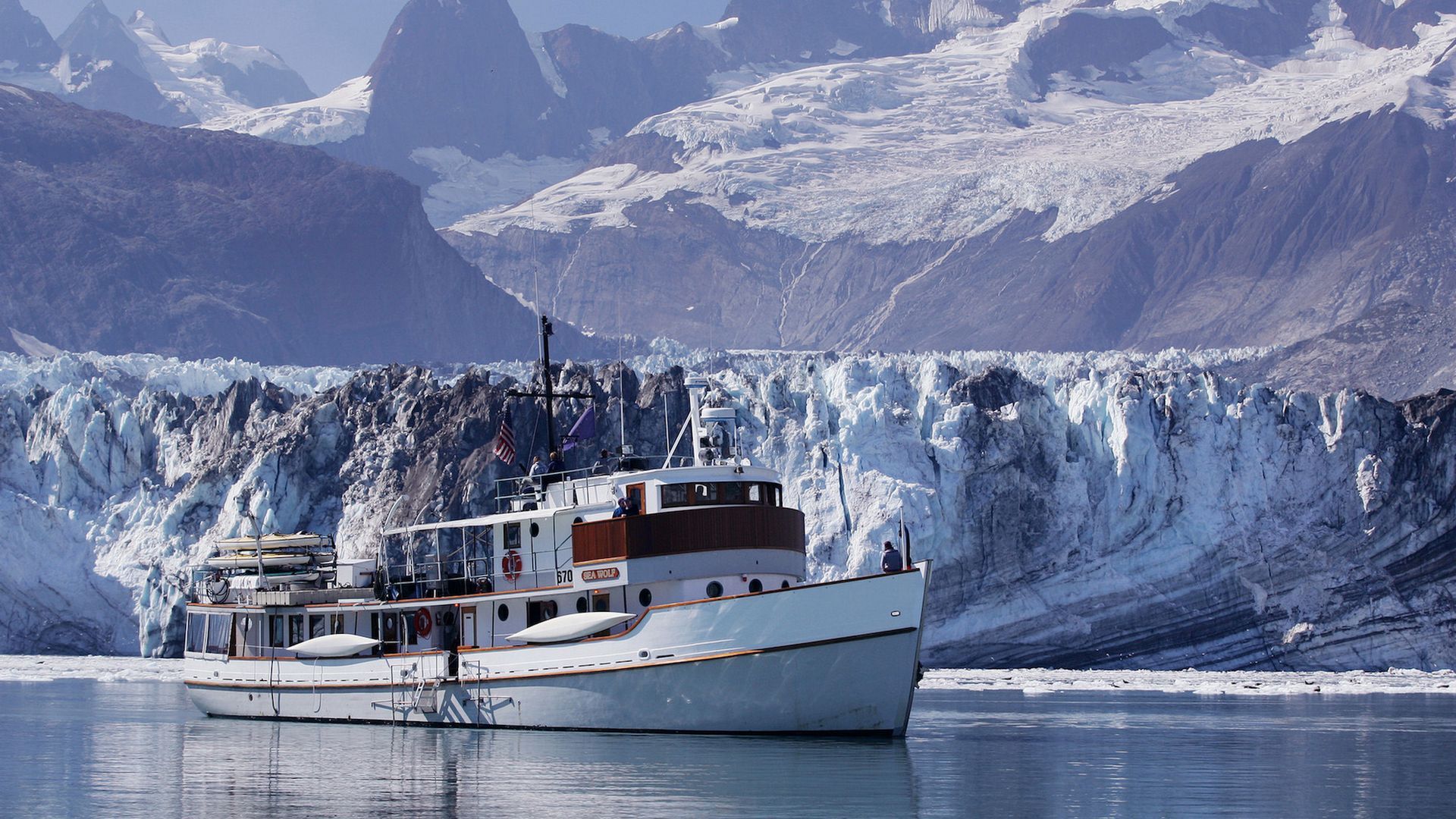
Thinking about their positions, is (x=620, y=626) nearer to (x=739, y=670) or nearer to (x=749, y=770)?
(x=739, y=670)

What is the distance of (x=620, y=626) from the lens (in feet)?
125

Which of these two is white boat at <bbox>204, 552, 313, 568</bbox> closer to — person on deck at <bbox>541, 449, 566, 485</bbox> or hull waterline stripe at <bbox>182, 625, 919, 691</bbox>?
hull waterline stripe at <bbox>182, 625, 919, 691</bbox>

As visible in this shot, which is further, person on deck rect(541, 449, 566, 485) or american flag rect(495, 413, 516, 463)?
american flag rect(495, 413, 516, 463)

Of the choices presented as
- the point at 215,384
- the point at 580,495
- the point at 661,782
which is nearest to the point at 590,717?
the point at 580,495

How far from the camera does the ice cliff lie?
66250 millimetres

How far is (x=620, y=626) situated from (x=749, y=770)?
23.1ft

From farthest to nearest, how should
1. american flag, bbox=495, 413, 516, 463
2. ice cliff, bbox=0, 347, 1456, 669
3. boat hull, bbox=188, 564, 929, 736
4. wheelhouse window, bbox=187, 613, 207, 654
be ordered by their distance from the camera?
ice cliff, bbox=0, 347, 1456, 669 < wheelhouse window, bbox=187, 613, 207, 654 < american flag, bbox=495, 413, 516, 463 < boat hull, bbox=188, 564, 929, 736

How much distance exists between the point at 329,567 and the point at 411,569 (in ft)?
15.9

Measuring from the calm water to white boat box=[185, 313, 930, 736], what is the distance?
2.43 ft

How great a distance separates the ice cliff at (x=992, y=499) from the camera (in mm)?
66250

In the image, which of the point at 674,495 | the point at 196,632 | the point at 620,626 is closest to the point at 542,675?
the point at 620,626

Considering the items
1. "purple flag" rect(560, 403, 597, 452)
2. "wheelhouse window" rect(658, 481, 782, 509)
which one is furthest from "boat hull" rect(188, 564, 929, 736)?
"purple flag" rect(560, 403, 597, 452)

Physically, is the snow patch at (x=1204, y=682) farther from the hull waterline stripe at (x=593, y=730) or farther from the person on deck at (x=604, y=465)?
the hull waterline stripe at (x=593, y=730)

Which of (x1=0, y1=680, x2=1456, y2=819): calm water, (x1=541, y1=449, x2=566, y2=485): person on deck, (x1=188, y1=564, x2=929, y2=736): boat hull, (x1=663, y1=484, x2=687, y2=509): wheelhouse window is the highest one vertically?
(x1=541, y1=449, x2=566, y2=485): person on deck
